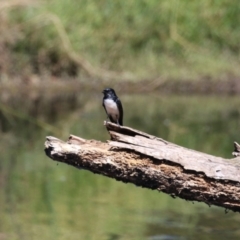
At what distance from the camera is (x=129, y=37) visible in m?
13.8

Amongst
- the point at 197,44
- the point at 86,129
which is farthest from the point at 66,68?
the point at 86,129

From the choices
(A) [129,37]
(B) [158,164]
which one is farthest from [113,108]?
(A) [129,37]

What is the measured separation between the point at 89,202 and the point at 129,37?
8238mm

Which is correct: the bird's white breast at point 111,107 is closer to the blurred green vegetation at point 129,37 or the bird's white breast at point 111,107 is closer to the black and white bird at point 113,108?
the black and white bird at point 113,108

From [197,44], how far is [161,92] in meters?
1.31

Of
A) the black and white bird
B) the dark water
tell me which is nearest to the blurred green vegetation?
the dark water

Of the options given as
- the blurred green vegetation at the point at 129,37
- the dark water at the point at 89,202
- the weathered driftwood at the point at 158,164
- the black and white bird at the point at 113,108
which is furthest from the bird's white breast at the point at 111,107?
the blurred green vegetation at the point at 129,37

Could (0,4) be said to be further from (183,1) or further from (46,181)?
(46,181)

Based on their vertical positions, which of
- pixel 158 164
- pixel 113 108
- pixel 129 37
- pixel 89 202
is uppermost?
pixel 129 37

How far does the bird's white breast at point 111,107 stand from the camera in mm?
3967

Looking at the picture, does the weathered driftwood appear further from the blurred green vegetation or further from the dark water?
the blurred green vegetation

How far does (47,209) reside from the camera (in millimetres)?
5492

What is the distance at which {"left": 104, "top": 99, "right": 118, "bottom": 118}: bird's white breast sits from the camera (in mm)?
→ 3967

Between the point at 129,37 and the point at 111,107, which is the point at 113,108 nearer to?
the point at 111,107
